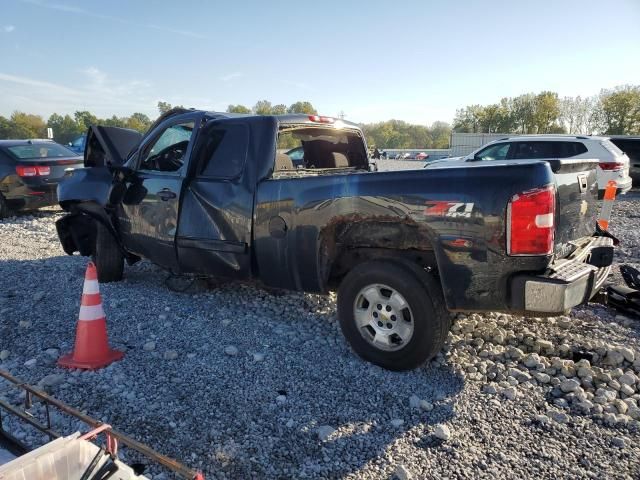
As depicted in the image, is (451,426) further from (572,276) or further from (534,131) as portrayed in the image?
(534,131)

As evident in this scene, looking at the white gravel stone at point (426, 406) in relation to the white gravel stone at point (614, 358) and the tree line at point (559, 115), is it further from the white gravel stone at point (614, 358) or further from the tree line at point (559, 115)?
the tree line at point (559, 115)

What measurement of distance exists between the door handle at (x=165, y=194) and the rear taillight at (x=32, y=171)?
6.63 metres

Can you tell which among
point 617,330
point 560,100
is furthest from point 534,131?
point 617,330

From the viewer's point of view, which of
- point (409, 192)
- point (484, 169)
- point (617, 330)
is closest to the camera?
point (484, 169)

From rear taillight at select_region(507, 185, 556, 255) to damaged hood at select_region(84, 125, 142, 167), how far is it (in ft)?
14.2

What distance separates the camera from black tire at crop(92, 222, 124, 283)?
5.65 metres

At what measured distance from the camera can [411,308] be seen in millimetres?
3457

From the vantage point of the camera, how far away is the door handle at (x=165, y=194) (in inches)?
189

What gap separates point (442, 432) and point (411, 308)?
88cm

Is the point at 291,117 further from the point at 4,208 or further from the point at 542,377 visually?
the point at 4,208

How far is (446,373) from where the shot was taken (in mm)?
3641

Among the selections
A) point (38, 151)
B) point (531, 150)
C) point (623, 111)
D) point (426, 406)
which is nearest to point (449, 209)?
point (426, 406)

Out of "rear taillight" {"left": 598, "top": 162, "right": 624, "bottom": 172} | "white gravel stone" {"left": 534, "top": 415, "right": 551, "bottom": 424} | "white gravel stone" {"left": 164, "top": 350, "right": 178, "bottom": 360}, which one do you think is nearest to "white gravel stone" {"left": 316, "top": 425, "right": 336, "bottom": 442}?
"white gravel stone" {"left": 534, "top": 415, "right": 551, "bottom": 424}

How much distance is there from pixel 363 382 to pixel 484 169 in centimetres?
166
